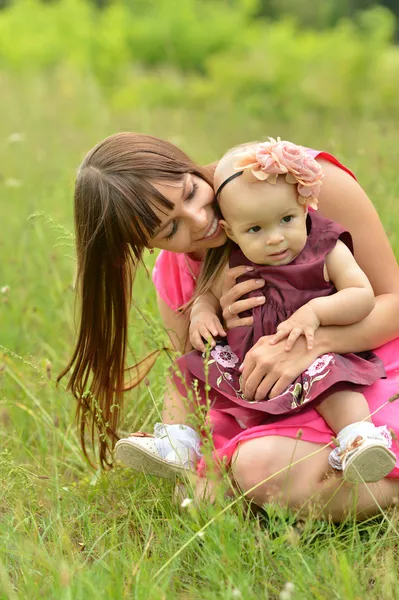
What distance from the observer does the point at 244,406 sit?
221 cm

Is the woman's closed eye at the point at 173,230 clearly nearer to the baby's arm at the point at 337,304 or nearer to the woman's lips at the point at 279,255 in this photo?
the woman's lips at the point at 279,255

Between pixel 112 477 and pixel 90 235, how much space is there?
717 mm

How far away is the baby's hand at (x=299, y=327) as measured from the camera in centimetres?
212

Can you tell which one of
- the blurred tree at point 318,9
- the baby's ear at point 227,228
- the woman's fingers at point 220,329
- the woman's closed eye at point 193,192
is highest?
the blurred tree at point 318,9

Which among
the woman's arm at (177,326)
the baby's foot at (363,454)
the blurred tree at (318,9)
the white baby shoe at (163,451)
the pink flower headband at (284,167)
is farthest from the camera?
the blurred tree at (318,9)

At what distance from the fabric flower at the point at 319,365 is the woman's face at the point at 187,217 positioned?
413 millimetres

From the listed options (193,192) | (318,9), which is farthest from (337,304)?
(318,9)

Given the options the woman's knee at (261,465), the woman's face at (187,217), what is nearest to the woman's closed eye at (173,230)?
the woman's face at (187,217)

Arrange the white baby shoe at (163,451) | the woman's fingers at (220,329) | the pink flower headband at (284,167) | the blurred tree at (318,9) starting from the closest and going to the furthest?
1. the pink flower headband at (284,167)
2. the white baby shoe at (163,451)
3. the woman's fingers at (220,329)
4. the blurred tree at (318,9)

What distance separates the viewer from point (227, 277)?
2.30 metres

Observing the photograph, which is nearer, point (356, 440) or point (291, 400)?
point (356, 440)

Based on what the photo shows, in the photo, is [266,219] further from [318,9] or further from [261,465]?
[318,9]

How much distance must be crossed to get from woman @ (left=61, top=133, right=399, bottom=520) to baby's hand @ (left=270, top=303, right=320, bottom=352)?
0.04m

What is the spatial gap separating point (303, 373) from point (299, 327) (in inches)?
4.6
